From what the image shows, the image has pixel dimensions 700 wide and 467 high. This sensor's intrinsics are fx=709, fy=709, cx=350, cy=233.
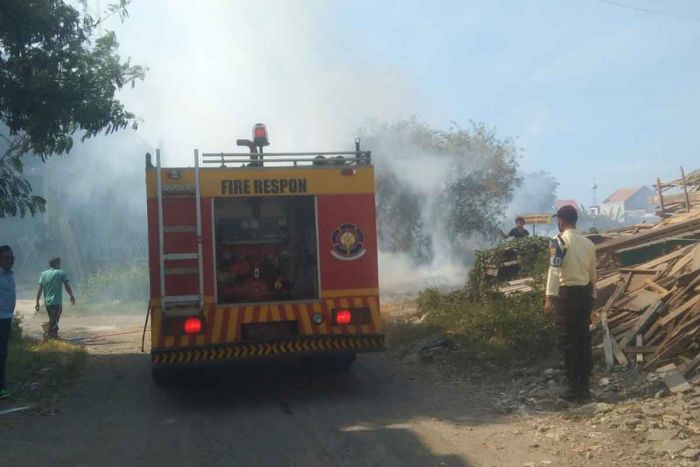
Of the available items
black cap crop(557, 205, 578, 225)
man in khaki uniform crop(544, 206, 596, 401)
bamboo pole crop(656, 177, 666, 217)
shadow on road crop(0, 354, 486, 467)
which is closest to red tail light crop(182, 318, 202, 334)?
shadow on road crop(0, 354, 486, 467)

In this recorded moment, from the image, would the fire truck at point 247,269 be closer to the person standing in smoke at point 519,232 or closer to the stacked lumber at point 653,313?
the stacked lumber at point 653,313

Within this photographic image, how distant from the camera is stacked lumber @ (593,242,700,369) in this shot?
673 cm

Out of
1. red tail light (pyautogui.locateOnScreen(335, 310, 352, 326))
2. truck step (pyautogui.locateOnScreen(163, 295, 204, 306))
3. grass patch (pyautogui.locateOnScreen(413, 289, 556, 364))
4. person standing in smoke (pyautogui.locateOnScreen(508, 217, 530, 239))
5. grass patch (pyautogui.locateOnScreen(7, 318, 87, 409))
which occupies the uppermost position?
person standing in smoke (pyautogui.locateOnScreen(508, 217, 530, 239))

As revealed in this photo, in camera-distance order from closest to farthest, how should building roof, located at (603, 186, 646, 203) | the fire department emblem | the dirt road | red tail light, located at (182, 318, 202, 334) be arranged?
the dirt road, red tail light, located at (182, 318, 202, 334), the fire department emblem, building roof, located at (603, 186, 646, 203)

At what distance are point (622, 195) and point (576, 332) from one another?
78.7m

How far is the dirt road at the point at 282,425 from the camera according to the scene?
5.50 metres

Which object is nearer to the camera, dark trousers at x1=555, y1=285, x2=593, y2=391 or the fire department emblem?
dark trousers at x1=555, y1=285, x2=593, y2=391

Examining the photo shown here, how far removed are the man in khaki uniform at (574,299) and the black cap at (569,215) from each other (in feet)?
0.54

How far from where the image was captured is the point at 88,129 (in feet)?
30.6

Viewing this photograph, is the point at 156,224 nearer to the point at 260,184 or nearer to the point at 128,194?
the point at 260,184

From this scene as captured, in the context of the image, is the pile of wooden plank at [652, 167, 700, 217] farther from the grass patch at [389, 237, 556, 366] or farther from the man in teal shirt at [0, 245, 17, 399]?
the man in teal shirt at [0, 245, 17, 399]

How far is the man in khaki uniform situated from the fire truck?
1986 mm

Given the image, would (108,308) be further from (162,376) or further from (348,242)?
(348,242)

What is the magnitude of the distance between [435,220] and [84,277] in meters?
13.9
